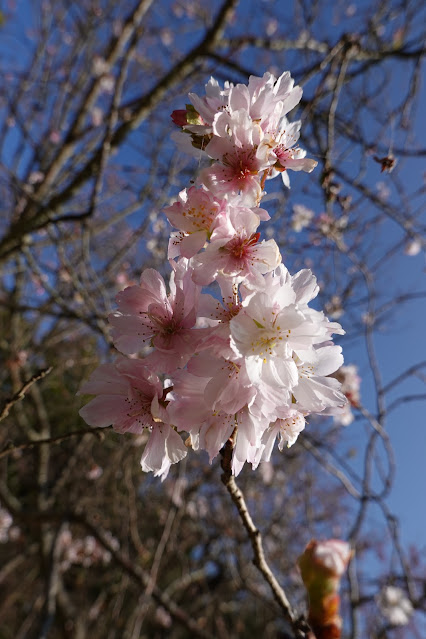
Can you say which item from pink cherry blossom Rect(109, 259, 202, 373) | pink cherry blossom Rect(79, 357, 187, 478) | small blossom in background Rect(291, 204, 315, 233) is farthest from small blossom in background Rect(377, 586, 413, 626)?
pink cherry blossom Rect(109, 259, 202, 373)

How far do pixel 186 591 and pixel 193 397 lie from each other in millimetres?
5782

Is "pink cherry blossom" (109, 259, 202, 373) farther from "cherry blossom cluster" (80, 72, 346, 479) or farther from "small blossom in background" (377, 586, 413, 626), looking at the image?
"small blossom in background" (377, 586, 413, 626)

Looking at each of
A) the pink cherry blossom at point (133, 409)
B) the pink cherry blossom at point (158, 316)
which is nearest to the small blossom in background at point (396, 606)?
the pink cherry blossom at point (133, 409)

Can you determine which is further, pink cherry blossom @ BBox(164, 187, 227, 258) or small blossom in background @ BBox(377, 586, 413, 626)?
small blossom in background @ BBox(377, 586, 413, 626)

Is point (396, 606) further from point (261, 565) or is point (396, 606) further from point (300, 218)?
point (261, 565)

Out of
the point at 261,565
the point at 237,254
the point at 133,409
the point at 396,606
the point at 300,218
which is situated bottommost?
the point at 396,606

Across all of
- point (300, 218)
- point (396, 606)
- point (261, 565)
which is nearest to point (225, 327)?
point (261, 565)

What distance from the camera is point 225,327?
696 millimetres

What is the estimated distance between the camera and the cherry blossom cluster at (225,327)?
0.68 m

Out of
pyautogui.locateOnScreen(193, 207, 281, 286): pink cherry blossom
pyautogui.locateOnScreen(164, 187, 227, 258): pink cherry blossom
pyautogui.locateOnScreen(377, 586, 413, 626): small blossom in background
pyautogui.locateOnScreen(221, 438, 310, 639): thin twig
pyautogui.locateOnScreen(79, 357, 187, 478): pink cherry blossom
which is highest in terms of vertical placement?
pyautogui.locateOnScreen(164, 187, 227, 258): pink cherry blossom

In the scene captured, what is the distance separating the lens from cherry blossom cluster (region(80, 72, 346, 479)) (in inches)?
26.9

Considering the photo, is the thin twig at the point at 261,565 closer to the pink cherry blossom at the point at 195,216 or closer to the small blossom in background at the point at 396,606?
the pink cherry blossom at the point at 195,216

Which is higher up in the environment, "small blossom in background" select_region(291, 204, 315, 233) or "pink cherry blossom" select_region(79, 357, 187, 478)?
"small blossom in background" select_region(291, 204, 315, 233)

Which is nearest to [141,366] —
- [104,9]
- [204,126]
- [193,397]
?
[193,397]
